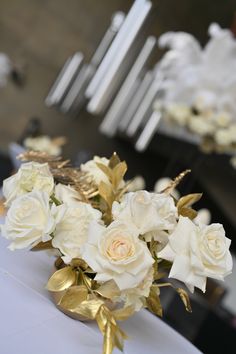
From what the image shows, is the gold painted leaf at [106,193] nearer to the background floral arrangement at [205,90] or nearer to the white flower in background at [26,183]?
the white flower in background at [26,183]

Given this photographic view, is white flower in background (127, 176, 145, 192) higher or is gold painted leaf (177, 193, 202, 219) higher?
gold painted leaf (177, 193, 202, 219)

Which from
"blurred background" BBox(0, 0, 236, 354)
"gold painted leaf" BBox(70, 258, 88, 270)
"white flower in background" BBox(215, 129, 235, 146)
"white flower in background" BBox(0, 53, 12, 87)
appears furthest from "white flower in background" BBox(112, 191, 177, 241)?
"white flower in background" BBox(0, 53, 12, 87)

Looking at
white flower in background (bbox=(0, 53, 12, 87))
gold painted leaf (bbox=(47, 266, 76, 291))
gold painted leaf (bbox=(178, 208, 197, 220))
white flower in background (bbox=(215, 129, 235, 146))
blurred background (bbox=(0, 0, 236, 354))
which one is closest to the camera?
gold painted leaf (bbox=(47, 266, 76, 291))

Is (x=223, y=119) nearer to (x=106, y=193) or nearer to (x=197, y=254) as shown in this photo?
(x=106, y=193)

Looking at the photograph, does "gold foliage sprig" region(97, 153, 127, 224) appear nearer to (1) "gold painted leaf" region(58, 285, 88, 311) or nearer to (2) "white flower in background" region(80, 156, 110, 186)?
(2) "white flower in background" region(80, 156, 110, 186)

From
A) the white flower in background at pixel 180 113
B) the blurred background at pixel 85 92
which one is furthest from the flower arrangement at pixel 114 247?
the blurred background at pixel 85 92

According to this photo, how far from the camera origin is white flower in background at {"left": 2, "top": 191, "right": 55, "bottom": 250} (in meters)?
0.85

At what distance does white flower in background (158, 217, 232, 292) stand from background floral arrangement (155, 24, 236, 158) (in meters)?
1.76

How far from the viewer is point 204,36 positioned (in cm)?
719

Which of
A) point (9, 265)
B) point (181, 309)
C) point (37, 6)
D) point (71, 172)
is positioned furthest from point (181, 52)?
point (37, 6)

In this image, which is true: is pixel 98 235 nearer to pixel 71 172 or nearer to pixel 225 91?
pixel 71 172

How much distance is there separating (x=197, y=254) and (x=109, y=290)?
160 mm

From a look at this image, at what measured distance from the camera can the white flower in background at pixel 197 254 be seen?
835 millimetres

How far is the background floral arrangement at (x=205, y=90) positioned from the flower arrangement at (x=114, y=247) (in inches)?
69.3
